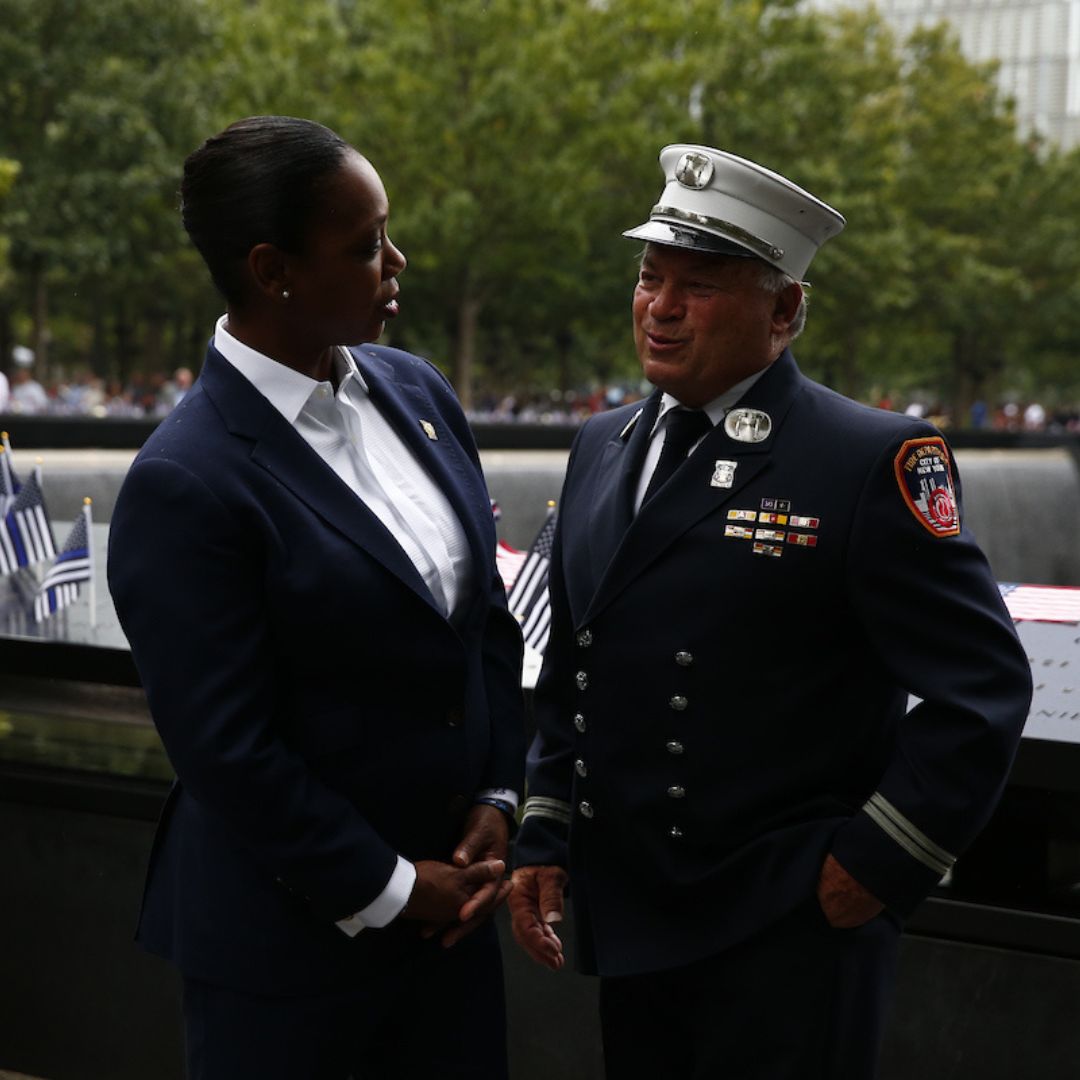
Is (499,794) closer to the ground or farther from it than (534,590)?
Answer: farther from it

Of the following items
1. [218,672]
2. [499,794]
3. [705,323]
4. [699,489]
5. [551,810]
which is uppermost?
[705,323]

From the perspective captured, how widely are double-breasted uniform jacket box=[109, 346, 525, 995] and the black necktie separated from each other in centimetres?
30

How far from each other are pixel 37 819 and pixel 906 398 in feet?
257

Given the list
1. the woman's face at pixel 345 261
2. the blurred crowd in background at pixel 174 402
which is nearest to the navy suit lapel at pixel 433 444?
the woman's face at pixel 345 261

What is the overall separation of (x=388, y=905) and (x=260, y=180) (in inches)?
41.1

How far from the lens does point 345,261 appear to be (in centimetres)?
218

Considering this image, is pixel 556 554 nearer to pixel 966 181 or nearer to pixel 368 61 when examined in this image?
pixel 368 61

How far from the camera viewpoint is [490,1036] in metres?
2.42

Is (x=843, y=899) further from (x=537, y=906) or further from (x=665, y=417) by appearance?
(x=665, y=417)

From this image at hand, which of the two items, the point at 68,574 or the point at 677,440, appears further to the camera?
the point at 68,574

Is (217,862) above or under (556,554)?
under

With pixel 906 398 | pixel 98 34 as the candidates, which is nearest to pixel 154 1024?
pixel 98 34

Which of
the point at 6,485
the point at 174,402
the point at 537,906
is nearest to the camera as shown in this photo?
the point at 537,906

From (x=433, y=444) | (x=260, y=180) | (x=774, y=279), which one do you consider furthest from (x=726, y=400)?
(x=260, y=180)
